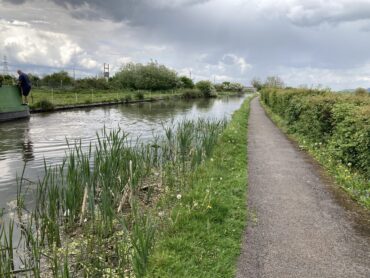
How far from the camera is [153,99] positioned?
43.1 meters

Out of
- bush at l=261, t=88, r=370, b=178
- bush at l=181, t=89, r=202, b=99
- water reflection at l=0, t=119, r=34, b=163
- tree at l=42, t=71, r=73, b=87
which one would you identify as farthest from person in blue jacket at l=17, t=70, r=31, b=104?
bush at l=181, t=89, r=202, b=99

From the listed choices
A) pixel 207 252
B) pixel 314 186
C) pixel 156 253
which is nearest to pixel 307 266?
pixel 207 252

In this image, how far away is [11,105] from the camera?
19.1 m

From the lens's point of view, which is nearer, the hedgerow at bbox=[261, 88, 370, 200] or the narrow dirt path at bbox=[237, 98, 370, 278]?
the narrow dirt path at bbox=[237, 98, 370, 278]

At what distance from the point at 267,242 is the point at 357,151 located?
374 cm

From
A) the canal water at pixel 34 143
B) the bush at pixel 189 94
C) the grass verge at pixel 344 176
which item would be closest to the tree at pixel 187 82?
the bush at pixel 189 94

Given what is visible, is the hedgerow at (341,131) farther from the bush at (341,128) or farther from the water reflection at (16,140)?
the water reflection at (16,140)

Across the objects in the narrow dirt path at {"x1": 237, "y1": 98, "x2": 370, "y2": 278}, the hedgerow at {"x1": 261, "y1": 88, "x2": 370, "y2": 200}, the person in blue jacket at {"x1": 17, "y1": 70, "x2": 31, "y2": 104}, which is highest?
the person in blue jacket at {"x1": 17, "y1": 70, "x2": 31, "y2": 104}

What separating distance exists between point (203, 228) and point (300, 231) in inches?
50.1

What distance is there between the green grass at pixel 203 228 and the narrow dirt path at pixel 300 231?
181 mm

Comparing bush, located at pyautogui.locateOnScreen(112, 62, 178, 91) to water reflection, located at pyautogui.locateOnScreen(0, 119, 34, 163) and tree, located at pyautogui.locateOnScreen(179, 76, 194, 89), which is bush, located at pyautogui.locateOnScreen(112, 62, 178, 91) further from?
water reflection, located at pyautogui.locateOnScreen(0, 119, 34, 163)

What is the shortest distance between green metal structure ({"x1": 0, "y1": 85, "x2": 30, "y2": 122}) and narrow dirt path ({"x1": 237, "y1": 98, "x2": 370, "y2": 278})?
15485 mm

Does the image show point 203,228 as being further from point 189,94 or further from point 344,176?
point 189,94

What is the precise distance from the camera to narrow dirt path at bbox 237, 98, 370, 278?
3.71m
